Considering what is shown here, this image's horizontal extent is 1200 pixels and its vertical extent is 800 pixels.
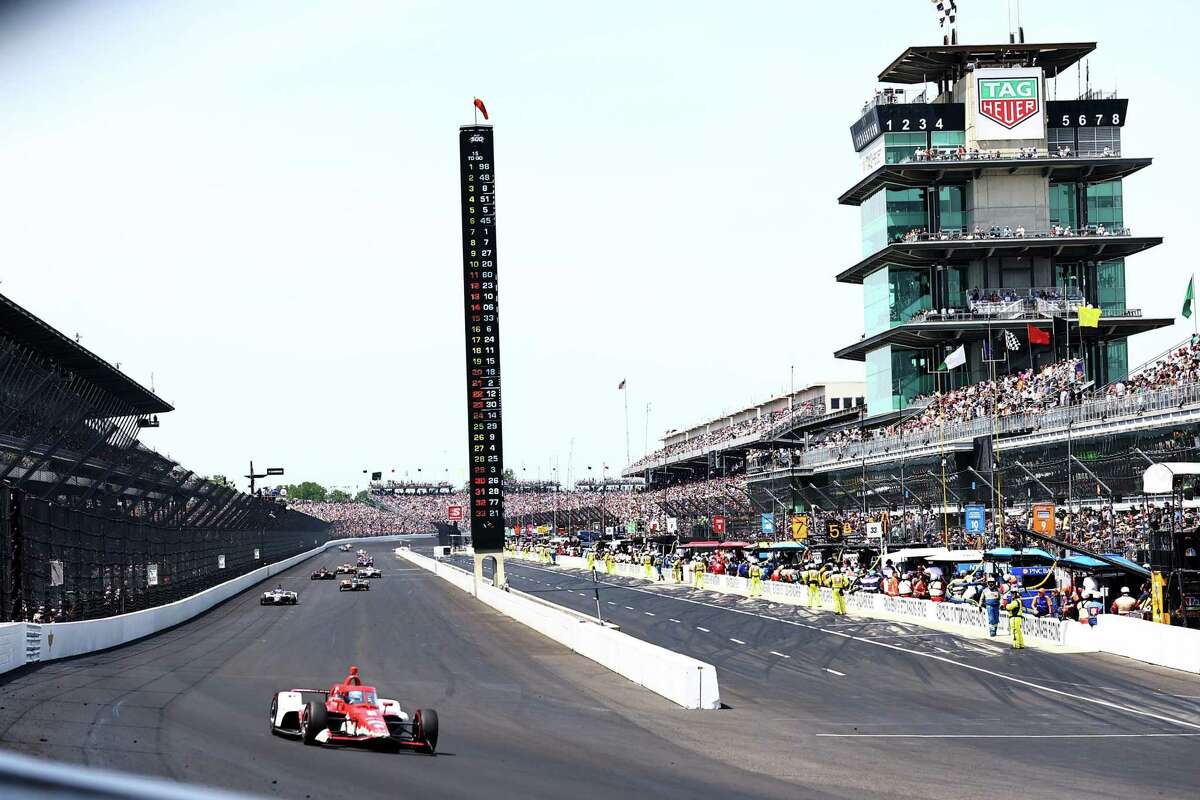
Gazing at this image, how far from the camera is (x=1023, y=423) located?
5953 centimetres

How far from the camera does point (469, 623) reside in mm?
40344

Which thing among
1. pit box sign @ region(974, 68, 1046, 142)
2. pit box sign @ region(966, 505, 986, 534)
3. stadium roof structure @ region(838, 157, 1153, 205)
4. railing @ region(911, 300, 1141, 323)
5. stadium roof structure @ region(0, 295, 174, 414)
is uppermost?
pit box sign @ region(974, 68, 1046, 142)

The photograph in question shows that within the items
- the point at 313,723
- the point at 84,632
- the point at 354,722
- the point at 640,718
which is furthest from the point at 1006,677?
the point at 84,632

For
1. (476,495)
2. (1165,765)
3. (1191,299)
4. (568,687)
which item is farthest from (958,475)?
(1165,765)

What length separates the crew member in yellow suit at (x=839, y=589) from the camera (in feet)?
136

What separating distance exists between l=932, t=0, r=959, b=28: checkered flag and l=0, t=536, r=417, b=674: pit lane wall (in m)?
74.1

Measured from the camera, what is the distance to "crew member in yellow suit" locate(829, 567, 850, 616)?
41.4 meters

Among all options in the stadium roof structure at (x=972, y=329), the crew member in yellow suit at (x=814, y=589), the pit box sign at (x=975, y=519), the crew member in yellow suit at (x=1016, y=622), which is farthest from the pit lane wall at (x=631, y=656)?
the stadium roof structure at (x=972, y=329)

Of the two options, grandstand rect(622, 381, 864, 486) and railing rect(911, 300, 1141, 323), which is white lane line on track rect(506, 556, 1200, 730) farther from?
grandstand rect(622, 381, 864, 486)

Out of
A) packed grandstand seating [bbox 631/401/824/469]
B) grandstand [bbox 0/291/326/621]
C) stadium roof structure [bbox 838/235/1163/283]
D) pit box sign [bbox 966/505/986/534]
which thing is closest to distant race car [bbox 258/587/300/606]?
grandstand [bbox 0/291/326/621]

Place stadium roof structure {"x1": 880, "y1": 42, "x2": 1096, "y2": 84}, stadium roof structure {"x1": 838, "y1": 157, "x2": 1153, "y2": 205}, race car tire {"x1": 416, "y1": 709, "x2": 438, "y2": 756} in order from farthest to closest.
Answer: stadium roof structure {"x1": 880, "y1": 42, "x2": 1096, "y2": 84} < stadium roof structure {"x1": 838, "y1": 157, "x2": 1153, "y2": 205} < race car tire {"x1": 416, "y1": 709, "x2": 438, "y2": 756}

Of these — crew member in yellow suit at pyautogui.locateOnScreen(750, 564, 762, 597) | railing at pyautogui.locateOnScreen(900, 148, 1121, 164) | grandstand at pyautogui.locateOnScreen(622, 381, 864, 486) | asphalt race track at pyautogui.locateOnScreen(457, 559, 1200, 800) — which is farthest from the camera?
grandstand at pyautogui.locateOnScreen(622, 381, 864, 486)

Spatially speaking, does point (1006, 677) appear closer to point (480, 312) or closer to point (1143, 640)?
point (1143, 640)

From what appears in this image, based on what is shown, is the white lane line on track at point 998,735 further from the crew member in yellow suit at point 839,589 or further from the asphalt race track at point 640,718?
the crew member in yellow suit at point 839,589
